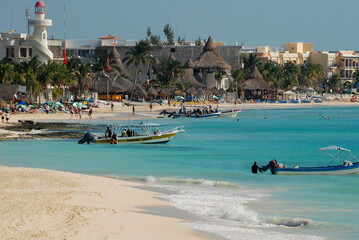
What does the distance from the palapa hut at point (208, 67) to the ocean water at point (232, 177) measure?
55.1m

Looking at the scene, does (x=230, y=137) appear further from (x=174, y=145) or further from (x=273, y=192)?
(x=273, y=192)

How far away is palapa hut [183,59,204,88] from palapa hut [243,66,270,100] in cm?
1003

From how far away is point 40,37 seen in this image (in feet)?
257

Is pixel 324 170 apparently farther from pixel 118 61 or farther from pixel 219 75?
pixel 118 61

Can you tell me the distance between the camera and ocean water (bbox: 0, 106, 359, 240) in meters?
15.4

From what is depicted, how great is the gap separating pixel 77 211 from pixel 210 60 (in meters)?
91.3

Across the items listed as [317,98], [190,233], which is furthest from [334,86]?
[190,233]

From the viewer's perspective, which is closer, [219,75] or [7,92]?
[7,92]

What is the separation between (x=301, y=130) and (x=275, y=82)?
2321 inches

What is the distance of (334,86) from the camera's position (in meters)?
139

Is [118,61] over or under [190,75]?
over

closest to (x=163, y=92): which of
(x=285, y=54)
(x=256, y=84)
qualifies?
(x=256, y=84)

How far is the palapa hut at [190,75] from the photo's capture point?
10086 cm

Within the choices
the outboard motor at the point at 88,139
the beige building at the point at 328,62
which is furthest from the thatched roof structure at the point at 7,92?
the beige building at the point at 328,62
